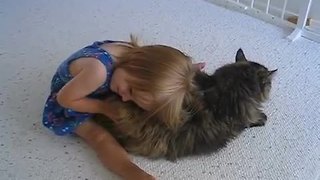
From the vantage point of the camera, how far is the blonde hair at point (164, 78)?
3.43ft

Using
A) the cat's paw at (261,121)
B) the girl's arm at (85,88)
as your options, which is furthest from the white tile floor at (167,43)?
the girl's arm at (85,88)

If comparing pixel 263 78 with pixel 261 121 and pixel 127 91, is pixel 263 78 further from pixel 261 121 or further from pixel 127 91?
pixel 127 91

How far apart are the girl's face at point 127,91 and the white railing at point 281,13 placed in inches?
34.3

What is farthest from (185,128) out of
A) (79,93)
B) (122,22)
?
(122,22)

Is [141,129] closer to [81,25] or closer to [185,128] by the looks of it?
[185,128]

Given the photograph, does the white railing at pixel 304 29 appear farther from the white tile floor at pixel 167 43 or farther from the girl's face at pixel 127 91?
the girl's face at pixel 127 91

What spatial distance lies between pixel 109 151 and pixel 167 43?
2.06 feet

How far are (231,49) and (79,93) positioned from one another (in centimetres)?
71

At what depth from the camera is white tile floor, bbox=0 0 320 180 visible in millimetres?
1175

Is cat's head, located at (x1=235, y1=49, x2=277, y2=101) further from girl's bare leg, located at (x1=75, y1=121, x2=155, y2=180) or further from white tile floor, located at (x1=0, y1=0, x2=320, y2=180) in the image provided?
girl's bare leg, located at (x1=75, y1=121, x2=155, y2=180)

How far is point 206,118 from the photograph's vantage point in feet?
3.71

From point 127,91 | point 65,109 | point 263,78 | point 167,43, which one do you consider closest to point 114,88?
point 127,91

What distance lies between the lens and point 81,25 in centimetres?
176

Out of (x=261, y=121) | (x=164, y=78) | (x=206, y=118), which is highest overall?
(x=164, y=78)
